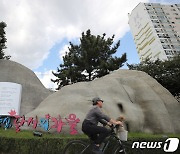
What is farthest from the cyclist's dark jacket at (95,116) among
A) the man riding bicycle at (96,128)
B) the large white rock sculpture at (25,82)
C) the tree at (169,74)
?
the tree at (169,74)

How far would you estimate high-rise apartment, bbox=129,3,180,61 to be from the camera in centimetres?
7333

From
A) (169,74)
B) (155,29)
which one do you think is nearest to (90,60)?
(169,74)

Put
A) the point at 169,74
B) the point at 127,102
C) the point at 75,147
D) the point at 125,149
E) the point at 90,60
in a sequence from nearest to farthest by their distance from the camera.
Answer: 1. the point at 75,147
2. the point at 125,149
3. the point at 127,102
4. the point at 169,74
5. the point at 90,60

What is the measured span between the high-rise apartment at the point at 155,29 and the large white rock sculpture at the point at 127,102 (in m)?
54.3

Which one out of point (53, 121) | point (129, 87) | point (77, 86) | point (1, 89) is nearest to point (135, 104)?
point (129, 87)

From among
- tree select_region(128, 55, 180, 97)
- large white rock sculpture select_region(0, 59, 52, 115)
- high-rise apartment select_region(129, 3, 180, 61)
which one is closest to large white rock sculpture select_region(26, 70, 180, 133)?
large white rock sculpture select_region(0, 59, 52, 115)

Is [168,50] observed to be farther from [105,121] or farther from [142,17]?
[105,121]

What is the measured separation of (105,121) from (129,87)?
11.2 meters

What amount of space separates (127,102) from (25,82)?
10.0 meters

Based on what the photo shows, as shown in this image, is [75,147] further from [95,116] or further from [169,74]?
[169,74]

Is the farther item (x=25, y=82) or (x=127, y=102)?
(x=25, y=82)

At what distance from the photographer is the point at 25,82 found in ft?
73.2

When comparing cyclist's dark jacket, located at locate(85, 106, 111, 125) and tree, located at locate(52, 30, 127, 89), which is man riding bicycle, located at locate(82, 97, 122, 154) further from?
tree, located at locate(52, 30, 127, 89)

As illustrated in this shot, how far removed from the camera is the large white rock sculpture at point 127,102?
553 inches
